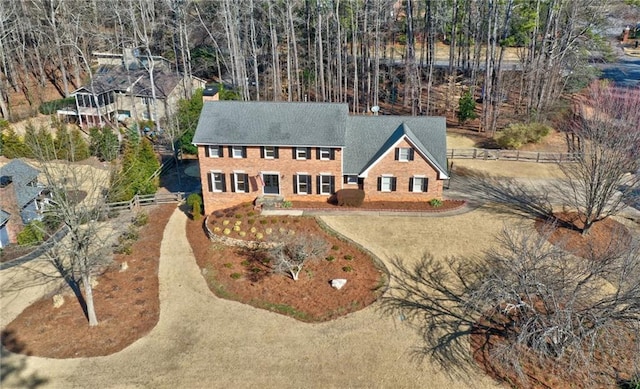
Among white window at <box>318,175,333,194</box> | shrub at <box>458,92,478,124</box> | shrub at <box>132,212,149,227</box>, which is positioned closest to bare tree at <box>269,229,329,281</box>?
white window at <box>318,175,333,194</box>

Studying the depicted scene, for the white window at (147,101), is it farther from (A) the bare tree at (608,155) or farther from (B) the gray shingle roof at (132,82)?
(A) the bare tree at (608,155)

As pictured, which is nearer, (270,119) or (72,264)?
(72,264)

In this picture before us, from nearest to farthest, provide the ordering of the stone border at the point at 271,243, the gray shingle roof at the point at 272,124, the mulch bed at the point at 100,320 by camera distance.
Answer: the mulch bed at the point at 100,320 < the stone border at the point at 271,243 < the gray shingle roof at the point at 272,124

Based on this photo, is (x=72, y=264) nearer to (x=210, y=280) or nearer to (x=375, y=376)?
(x=210, y=280)

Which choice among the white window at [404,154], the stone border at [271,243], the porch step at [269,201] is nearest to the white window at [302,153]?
the porch step at [269,201]

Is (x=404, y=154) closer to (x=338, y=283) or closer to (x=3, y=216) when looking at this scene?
(x=338, y=283)

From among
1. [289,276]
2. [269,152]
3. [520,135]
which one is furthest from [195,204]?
[520,135]

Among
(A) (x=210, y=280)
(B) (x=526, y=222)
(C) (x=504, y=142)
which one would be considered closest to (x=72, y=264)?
(A) (x=210, y=280)
